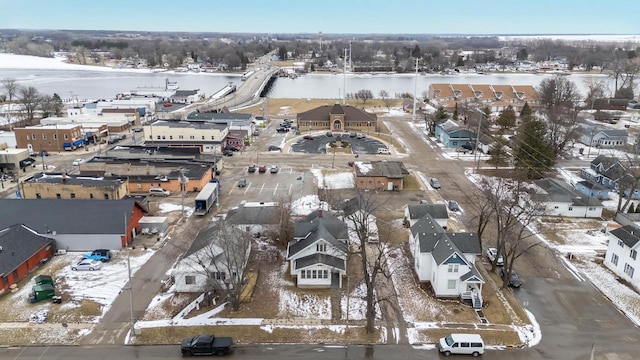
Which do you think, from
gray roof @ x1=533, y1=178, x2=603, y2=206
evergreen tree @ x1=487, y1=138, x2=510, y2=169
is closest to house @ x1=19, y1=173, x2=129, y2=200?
gray roof @ x1=533, y1=178, x2=603, y2=206

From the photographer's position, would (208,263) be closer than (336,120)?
Yes

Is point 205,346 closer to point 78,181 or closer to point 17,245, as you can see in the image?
point 17,245

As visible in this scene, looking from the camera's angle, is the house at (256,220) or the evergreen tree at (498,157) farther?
the evergreen tree at (498,157)

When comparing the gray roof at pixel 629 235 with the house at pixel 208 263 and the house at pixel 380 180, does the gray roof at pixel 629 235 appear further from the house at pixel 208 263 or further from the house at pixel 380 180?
the house at pixel 208 263

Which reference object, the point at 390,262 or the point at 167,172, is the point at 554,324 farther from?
the point at 167,172

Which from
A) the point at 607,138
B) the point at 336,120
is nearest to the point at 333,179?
the point at 336,120

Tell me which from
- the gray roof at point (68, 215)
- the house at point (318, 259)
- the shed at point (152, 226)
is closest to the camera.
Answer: the house at point (318, 259)

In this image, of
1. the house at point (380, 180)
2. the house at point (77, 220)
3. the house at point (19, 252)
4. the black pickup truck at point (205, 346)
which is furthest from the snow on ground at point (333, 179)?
the black pickup truck at point (205, 346)
